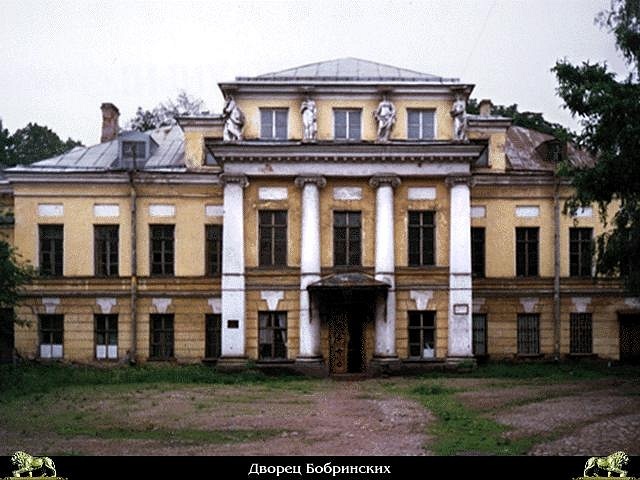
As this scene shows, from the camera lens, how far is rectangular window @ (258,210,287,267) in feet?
53.6

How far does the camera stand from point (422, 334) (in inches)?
642

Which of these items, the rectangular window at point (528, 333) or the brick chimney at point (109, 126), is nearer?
the rectangular window at point (528, 333)

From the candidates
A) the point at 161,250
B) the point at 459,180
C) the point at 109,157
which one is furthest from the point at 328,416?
the point at 109,157

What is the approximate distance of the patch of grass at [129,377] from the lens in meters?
14.1

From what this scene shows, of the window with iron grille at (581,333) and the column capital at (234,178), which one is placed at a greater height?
the column capital at (234,178)

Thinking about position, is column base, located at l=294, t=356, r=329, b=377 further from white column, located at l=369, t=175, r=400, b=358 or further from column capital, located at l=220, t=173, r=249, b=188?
column capital, located at l=220, t=173, r=249, b=188

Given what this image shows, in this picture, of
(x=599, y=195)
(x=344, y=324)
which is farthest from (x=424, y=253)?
(x=599, y=195)

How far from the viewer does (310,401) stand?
11672 millimetres

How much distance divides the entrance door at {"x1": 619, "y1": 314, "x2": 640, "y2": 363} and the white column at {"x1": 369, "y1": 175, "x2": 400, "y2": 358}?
639cm

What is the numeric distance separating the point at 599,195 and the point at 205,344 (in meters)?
10.9

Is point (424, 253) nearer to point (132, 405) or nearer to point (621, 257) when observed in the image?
point (621, 257)

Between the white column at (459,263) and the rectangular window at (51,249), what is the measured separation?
980cm

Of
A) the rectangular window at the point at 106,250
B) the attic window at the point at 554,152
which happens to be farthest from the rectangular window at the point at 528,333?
the rectangular window at the point at 106,250

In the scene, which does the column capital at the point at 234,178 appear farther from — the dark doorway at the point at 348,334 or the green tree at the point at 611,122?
the green tree at the point at 611,122
